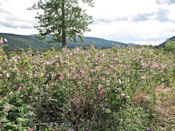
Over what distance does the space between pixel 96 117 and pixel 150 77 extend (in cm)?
206

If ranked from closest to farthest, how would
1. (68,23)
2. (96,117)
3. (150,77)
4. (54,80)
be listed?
(96,117) → (54,80) → (150,77) → (68,23)

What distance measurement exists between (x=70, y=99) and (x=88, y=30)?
21078mm

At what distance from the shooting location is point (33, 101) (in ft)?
11.0

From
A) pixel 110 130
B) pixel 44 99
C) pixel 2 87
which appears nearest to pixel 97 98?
pixel 110 130

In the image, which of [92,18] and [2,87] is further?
[92,18]

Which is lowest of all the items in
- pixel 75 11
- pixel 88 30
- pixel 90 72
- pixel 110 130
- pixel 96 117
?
pixel 110 130

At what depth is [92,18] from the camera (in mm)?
23891

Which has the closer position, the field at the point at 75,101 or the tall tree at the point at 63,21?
the field at the point at 75,101

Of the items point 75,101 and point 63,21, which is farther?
point 63,21

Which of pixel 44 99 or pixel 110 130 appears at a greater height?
pixel 44 99

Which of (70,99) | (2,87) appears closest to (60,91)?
(70,99)

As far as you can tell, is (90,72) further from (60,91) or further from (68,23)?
(68,23)

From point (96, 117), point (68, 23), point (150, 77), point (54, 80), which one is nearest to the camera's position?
point (96, 117)

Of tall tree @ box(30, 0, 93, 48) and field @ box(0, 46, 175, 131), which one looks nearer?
field @ box(0, 46, 175, 131)
